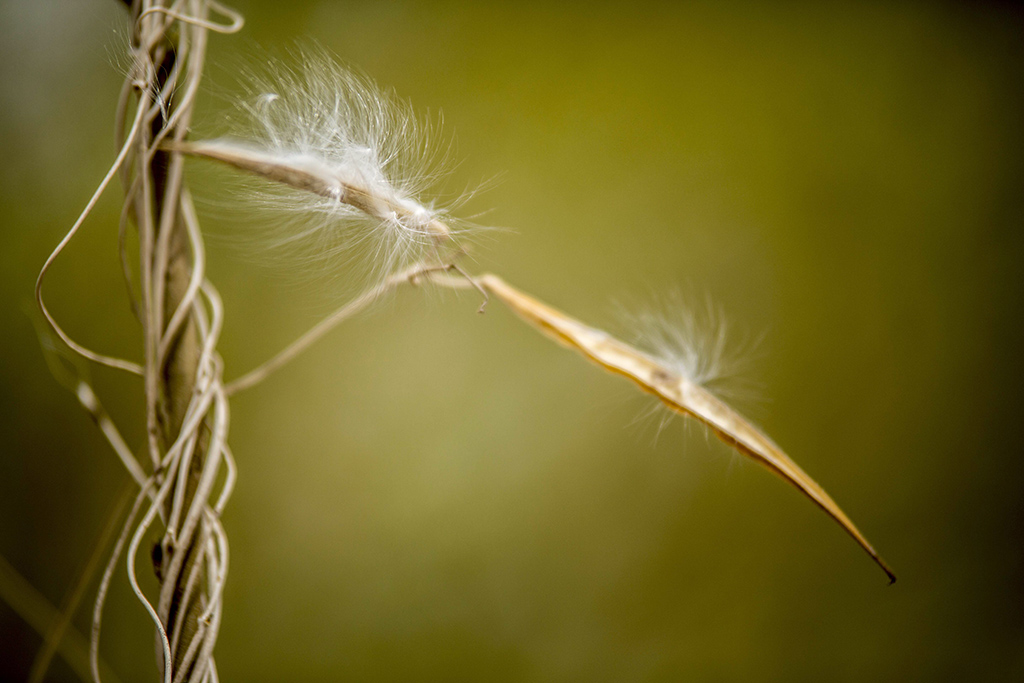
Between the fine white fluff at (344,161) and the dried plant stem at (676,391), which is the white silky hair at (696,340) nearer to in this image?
the dried plant stem at (676,391)

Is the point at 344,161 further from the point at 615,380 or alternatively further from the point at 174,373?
the point at 615,380

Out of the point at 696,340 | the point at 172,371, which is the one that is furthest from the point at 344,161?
the point at 696,340

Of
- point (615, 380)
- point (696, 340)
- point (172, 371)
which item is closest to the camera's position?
point (172, 371)

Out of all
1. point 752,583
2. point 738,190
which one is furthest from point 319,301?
point 752,583

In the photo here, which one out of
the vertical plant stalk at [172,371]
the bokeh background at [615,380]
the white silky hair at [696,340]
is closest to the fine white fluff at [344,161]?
the vertical plant stalk at [172,371]

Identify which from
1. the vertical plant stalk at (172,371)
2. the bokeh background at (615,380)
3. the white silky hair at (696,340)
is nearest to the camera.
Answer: the vertical plant stalk at (172,371)

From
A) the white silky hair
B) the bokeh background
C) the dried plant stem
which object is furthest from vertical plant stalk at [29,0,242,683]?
the bokeh background

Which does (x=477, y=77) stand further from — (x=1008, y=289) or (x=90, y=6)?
(x=1008, y=289)
